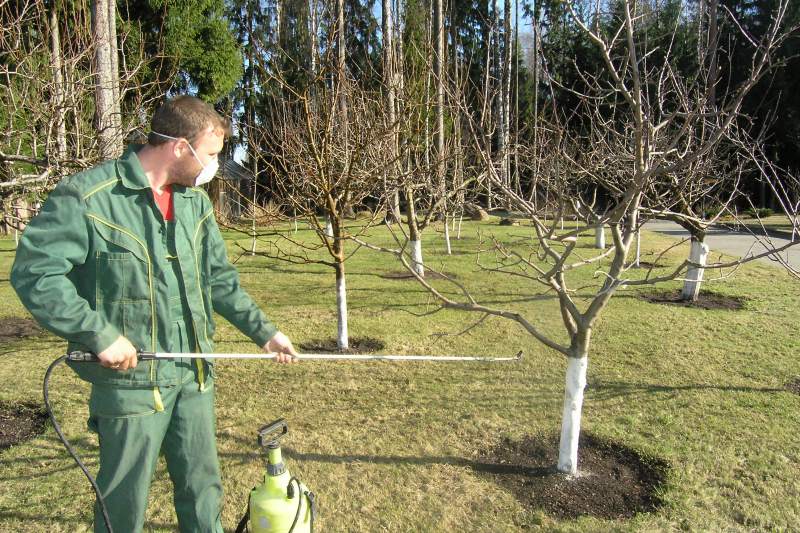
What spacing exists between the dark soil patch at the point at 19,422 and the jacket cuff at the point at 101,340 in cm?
265

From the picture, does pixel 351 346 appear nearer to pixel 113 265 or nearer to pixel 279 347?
pixel 279 347

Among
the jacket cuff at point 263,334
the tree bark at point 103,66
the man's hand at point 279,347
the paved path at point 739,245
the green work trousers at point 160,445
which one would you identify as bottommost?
the paved path at point 739,245

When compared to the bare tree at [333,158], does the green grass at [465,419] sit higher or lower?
lower

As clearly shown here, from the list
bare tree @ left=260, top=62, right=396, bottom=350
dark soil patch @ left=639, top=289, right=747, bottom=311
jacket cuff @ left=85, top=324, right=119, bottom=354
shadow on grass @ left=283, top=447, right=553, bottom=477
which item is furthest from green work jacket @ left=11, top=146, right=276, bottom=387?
dark soil patch @ left=639, top=289, right=747, bottom=311

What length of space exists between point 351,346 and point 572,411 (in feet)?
11.5

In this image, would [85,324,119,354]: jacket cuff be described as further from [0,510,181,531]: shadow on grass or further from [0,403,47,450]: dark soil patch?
[0,403,47,450]: dark soil patch

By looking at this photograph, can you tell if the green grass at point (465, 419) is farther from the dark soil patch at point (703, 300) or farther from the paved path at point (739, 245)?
the paved path at point (739, 245)

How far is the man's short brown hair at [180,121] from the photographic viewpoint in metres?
2.21

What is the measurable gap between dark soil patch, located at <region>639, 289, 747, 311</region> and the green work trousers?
25.2 feet

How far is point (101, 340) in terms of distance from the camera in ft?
6.37

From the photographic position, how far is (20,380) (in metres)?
5.25

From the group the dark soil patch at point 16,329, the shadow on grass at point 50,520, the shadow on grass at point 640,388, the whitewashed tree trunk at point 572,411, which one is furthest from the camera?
the dark soil patch at point 16,329

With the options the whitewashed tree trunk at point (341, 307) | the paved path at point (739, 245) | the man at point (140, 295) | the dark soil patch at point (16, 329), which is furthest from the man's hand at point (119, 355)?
the paved path at point (739, 245)

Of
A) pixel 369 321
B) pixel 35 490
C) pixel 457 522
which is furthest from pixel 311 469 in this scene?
pixel 369 321
